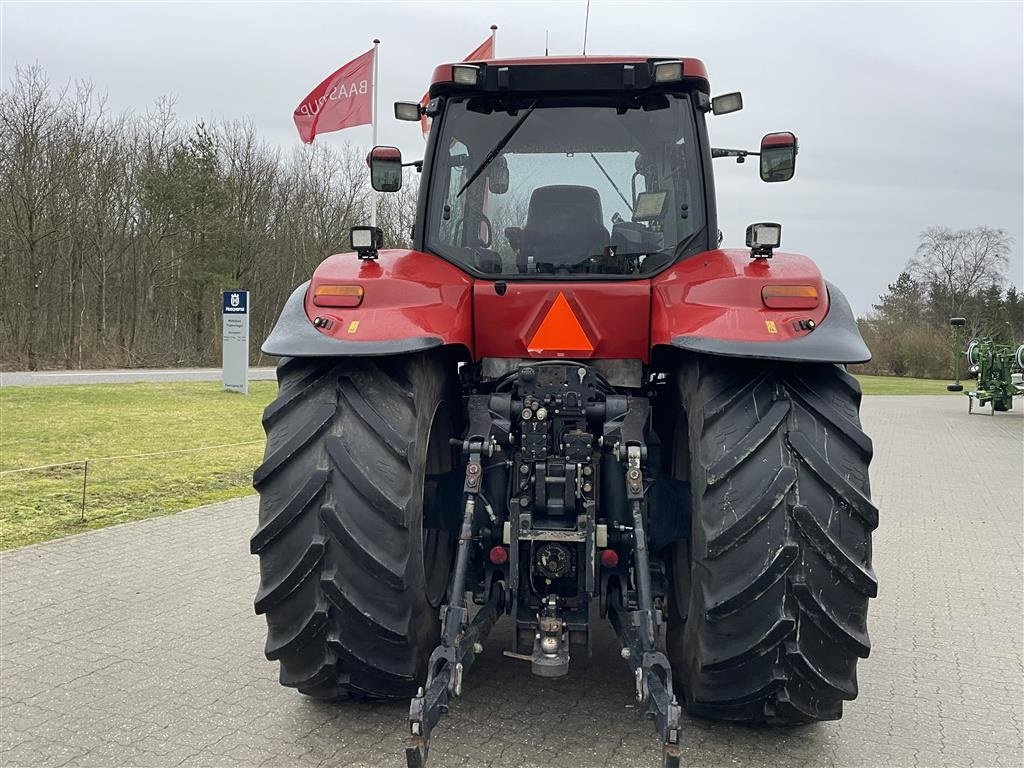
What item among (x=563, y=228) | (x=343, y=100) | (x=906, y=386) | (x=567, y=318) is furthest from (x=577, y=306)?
(x=906, y=386)

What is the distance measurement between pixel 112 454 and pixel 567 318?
8482 millimetres

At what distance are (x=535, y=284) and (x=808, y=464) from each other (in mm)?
1244

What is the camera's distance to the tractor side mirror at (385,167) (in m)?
3.95

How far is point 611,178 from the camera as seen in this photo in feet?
11.7

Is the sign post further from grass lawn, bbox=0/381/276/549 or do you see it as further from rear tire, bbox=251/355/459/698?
rear tire, bbox=251/355/459/698

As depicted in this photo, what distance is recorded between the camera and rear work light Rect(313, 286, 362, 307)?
3010 millimetres

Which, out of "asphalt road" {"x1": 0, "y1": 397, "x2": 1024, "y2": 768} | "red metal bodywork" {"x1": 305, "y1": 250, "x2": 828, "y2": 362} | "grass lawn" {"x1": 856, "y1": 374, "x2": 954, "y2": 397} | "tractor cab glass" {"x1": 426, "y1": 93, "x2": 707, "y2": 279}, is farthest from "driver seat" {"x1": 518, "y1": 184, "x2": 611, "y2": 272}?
"grass lawn" {"x1": 856, "y1": 374, "x2": 954, "y2": 397}

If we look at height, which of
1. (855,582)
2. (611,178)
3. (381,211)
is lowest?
(855,582)

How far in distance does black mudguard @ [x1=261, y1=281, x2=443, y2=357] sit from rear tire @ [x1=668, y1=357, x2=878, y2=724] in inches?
39.9

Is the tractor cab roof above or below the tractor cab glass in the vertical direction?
above

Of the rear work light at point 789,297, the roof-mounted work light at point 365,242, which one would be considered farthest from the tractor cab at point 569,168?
the rear work light at point 789,297

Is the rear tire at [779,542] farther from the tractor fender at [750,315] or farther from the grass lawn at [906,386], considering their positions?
the grass lawn at [906,386]

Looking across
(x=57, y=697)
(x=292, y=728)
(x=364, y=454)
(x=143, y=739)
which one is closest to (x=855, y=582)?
(x=364, y=454)

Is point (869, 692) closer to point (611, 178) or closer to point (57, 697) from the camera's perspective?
point (611, 178)
